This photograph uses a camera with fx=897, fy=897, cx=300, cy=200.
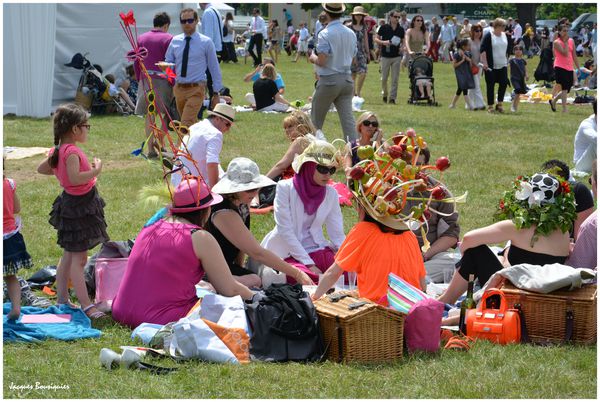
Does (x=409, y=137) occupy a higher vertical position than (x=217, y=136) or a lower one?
higher

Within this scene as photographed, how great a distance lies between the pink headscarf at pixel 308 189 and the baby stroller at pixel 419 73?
482 inches

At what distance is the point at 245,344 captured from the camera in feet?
15.7

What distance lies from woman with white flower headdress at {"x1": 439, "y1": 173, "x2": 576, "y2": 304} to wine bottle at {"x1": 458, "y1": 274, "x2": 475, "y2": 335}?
10 centimetres

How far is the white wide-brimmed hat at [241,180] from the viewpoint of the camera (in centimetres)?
594

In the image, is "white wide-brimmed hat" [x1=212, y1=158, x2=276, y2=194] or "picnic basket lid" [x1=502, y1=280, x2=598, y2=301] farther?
"white wide-brimmed hat" [x1=212, y1=158, x2=276, y2=194]

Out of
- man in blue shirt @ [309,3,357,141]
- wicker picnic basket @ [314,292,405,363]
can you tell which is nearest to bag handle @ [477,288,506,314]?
wicker picnic basket @ [314,292,405,363]

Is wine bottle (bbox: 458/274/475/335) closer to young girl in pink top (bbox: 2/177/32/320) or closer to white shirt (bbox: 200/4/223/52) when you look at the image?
young girl in pink top (bbox: 2/177/32/320)

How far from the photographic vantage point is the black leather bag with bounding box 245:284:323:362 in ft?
15.8

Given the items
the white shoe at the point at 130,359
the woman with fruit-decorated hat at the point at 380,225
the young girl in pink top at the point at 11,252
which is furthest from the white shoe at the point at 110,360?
the woman with fruit-decorated hat at the point at 380,225

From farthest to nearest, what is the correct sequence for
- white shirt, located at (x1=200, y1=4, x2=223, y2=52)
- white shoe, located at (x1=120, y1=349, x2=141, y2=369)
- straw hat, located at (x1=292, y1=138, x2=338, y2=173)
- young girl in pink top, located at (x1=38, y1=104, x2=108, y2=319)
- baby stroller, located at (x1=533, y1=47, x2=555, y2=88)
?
baby stroller, located at (x1=533, y1=47, x2=555, y2=88) → white shirt, located at (x1=200, y1=4, x2=223, y2=52) → straw hat, located at (x1=292, y1=138, x2=338, y2=173) → young girl in pink top, located at (x1=38, y1=104, x2=108, y2=319) → white shoe, located at (x1=120, y1=349, x2=141, y2=369)

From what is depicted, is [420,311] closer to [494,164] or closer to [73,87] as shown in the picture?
[494,164]

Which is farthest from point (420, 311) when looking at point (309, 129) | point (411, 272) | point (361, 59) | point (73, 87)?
point (361, 59)

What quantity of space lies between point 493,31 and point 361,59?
8.63 ft

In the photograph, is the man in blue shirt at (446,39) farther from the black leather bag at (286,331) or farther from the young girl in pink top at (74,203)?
the black leather bag at (286,331)
